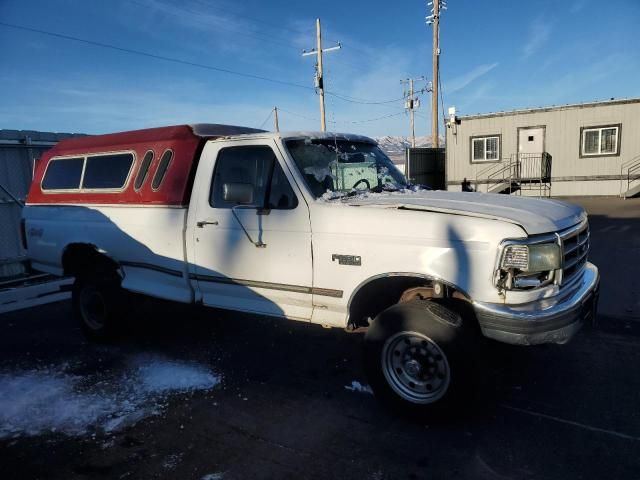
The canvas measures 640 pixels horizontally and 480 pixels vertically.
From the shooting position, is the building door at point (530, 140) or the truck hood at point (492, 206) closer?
the truck hood at point (492, 206)

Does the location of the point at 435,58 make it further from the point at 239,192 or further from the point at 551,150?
the point at 239,192

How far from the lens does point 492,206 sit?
332 centimetres

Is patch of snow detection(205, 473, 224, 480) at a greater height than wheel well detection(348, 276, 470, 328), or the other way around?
wheel well detection(348, 276, 470, 328)

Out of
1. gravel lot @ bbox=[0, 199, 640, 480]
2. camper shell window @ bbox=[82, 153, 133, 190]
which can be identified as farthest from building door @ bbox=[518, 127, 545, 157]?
camper shell window @ bbox=[82, 153, 133, 190]

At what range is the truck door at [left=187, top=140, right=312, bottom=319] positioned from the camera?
374 centimetres

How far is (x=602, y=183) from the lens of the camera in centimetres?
1997

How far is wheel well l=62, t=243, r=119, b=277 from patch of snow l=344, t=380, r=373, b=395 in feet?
9.68

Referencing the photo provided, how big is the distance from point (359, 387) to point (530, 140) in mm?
20129

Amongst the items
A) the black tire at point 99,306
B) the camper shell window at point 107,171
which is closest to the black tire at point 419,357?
the black tire at point 99,306

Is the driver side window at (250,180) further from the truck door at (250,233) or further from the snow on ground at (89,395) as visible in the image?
the snow on ground at (89,395)

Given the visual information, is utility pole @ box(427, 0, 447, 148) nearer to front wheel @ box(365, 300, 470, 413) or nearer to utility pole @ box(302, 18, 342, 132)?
utility pole @ box(302, 18, 342, 132)

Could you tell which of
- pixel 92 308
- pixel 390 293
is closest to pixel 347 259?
pixel 390 293

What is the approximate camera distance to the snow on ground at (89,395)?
350 centimetres

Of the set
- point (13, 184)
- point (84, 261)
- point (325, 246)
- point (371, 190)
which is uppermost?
point (13, 184)
